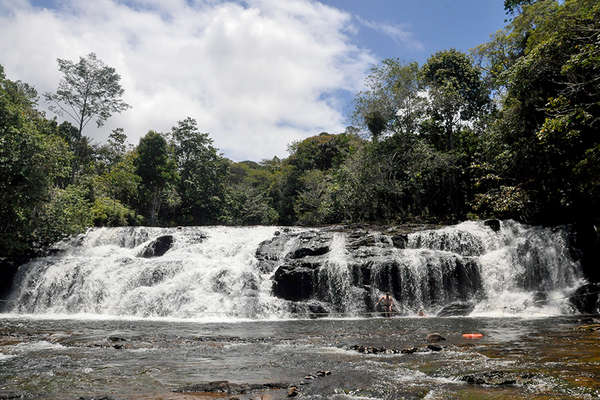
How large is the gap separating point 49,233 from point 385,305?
51.8 ft

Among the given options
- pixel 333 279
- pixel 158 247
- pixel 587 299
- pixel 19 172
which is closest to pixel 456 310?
pixel 587 299

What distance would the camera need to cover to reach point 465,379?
429 cm

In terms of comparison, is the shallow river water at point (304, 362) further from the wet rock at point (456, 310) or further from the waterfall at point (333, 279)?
the waterfall at point (333, 279)

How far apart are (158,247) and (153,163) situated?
49.6 ft

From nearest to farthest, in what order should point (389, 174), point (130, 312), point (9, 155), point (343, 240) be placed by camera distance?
point (130, 312) → point (9, 155) → point (343, 240) → point (389, 174)

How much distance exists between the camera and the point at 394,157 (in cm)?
2561

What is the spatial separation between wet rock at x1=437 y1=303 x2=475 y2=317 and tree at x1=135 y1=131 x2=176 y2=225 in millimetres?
24819

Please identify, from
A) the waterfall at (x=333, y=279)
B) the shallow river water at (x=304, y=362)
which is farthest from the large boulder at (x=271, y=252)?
the shallow river water at (x=304, y=362)

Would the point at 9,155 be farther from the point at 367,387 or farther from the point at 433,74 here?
the point at 433,74

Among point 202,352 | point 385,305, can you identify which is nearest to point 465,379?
point 202,352

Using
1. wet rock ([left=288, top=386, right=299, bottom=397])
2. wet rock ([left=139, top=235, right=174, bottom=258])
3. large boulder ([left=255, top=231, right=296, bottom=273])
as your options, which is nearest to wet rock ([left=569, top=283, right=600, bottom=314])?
large boulder ([left=255, top=231, right=296, bottom=273])

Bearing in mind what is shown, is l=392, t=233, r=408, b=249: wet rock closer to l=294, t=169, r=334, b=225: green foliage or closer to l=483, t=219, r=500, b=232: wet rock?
l=483, t=219, r=500, b=232: wet rock

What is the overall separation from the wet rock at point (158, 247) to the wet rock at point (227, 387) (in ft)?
49.2

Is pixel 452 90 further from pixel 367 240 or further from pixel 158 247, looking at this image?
pixel 158 247
